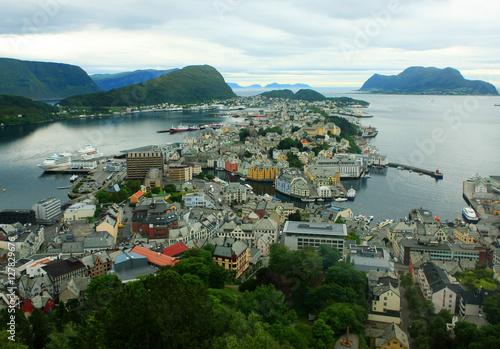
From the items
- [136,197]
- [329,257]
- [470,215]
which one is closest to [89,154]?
[136,197]

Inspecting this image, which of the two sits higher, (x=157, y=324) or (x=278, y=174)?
(x=157, y=324)

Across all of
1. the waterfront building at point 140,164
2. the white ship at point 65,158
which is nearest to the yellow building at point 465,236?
the waterfront building at point 140,164

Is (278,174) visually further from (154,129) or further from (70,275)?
(154,129)

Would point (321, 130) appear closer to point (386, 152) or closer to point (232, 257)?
point (386, 152)

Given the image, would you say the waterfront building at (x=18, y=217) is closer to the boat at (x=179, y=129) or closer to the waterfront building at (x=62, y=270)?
the waterfront building at (x=62, y=270)

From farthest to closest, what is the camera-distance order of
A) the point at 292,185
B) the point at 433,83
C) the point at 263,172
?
1. the point at 433,83
2. the point at 263,172
3. the point at 292,185

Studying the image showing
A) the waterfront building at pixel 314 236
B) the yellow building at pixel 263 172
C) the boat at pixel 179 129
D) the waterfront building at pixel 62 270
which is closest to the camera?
the waterfront building at pixel 62 270

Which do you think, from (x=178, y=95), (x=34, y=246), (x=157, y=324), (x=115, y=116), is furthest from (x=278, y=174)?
(x=178, y=95)
